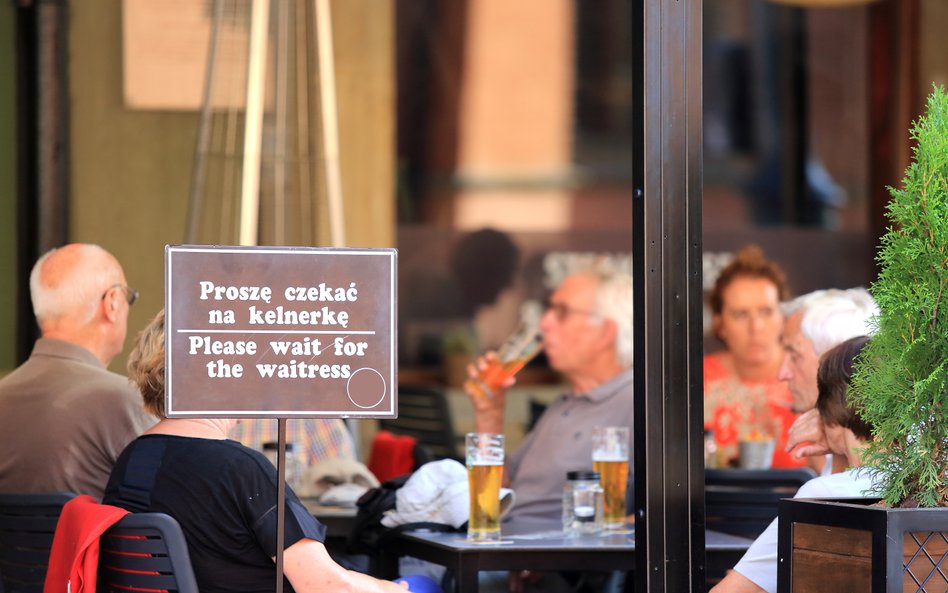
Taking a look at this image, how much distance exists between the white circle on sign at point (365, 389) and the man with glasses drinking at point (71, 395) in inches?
41.3

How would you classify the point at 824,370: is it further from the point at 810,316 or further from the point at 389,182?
the point at 389,182

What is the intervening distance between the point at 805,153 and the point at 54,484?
465cm

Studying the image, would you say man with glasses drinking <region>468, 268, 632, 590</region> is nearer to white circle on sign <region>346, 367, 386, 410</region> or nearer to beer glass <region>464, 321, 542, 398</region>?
beer glass <region>464, 321, 542, 398</region>

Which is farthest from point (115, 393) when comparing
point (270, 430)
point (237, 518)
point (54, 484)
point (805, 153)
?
point (805, 153)

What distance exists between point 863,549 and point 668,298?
61 centimetres

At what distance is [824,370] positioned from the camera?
8.91 ft

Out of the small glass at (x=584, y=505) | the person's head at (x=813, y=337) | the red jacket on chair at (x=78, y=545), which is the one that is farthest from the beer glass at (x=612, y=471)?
the red jacket on chair at (x=78, y=545)

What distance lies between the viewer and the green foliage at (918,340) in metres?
2.22

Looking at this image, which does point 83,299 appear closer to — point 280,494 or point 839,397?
point 280,494

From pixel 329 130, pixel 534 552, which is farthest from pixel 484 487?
pixel 329 130

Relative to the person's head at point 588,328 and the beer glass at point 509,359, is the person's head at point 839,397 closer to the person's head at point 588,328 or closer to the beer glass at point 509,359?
the beer glass at point 509,359

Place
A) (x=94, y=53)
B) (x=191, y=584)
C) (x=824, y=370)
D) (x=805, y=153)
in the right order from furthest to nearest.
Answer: (x=805, y=153)
(x=94, y=53)
(x=824, y=370)
(x=191, y=584)

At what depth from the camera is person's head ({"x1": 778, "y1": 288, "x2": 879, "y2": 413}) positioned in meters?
3.52

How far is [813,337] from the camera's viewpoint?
3.56 metres
